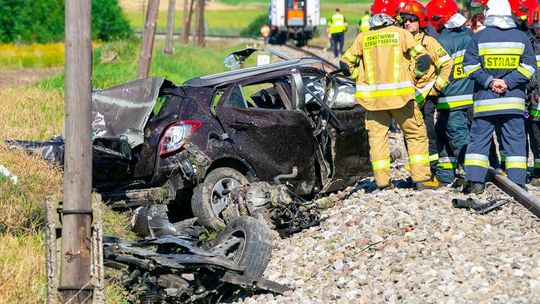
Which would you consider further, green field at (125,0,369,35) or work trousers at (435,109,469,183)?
green field at (125,0,369,35)

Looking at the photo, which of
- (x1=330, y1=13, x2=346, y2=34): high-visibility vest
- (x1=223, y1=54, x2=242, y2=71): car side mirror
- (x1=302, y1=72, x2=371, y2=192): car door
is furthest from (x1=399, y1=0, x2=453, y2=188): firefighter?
(x1=330, y1=13, x2=346, y2=34): high-visibility vest

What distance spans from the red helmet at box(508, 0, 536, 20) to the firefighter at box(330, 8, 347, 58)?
26.6 metres

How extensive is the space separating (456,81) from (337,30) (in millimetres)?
28391

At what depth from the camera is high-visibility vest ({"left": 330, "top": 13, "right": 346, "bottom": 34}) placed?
38875 mm

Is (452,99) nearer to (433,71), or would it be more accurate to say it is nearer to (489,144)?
(433,71)

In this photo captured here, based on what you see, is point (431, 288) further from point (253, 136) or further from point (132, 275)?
point (253, 136)

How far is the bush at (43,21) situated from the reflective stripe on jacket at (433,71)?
4152 centimetres

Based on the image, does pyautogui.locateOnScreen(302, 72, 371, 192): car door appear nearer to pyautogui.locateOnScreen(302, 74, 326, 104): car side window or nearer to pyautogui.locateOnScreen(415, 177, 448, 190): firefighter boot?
pyautogui.locateOnScreen(302, 74, 326, 104): car side window

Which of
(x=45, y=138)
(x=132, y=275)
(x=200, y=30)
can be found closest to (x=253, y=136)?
(x=132, y=275)

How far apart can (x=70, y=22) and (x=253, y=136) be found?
12.1 ft

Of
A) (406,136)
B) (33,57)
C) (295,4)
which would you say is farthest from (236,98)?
(295,4)

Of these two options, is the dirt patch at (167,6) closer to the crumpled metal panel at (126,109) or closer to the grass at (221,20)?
the grass at (221,20)

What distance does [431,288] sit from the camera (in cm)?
775

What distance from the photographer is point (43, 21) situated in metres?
53.0
